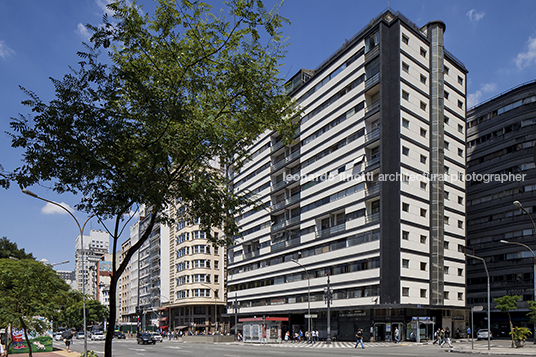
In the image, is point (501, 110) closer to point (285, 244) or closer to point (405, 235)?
point (405, 235)

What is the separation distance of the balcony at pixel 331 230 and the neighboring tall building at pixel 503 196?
30585mm

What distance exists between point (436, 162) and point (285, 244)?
2580cm

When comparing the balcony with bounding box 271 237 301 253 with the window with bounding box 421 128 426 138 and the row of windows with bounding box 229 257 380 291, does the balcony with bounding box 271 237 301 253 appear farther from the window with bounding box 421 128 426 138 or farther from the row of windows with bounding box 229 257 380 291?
the window with bounding box 421 128 426 138

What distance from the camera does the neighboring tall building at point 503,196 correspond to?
230 feet

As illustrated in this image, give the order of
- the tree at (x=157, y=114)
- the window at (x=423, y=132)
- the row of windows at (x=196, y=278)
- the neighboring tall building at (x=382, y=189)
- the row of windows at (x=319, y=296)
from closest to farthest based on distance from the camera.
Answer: the tree at (x=157, y=114) < the row of windows at (x=319, y=296) < the neighboring tall building at (x=382, y=189) < the window at (x=423, y=132) < the row of windows at (x=196, y=278)

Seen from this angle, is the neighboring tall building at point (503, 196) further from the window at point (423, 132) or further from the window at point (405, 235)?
the window at point (405, 235)

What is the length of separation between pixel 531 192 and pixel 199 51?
7480 cm

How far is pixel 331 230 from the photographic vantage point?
5828cm

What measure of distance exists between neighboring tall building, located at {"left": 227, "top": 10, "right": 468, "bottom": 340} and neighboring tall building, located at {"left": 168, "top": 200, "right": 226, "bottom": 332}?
28.7 m

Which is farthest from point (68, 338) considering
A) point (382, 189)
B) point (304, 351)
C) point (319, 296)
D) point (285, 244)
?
point (382, 189)

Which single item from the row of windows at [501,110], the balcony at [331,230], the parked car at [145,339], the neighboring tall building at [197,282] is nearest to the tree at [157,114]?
the balcony at [331,230]

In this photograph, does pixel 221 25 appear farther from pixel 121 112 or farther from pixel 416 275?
pixel 416 275

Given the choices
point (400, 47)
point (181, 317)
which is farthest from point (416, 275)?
point (181, 317)

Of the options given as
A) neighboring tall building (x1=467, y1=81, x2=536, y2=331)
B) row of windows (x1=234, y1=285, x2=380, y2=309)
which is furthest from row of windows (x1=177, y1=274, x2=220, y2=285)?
Answer: neighboring tall building (x1=467, y1=81, x2=536, y2=331)
